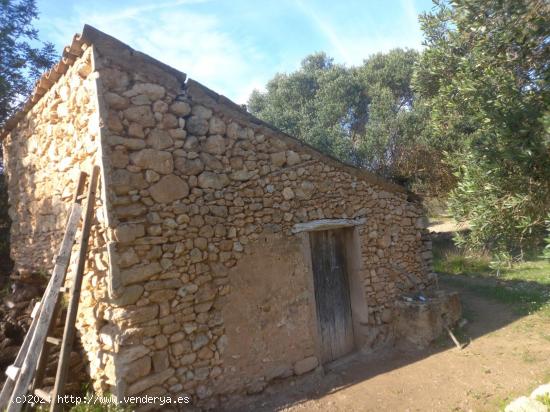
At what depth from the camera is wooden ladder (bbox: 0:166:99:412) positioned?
136 inches

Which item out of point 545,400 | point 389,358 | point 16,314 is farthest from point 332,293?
point 16,314

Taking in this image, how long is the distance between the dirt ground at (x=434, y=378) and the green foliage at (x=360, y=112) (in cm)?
604

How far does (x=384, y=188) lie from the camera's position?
260 inches

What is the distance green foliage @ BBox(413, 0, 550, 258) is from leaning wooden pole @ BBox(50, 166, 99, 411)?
13.7 ft

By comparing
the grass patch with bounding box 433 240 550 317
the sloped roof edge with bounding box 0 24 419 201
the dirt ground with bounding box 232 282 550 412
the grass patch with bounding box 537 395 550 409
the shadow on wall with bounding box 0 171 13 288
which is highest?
the sloped roof edge with bounding box 0 24 419 201

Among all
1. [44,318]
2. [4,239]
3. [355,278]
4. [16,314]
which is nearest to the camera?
[44,318]

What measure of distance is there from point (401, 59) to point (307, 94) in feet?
13.7

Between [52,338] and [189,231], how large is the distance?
1.72 metres

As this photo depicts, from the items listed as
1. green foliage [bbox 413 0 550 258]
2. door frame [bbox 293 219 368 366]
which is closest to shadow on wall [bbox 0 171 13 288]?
door frame [bbox 293 219 368 366]

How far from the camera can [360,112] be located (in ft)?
50.1

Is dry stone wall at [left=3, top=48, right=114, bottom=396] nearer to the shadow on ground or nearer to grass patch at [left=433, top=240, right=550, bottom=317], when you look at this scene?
the shadow on ground

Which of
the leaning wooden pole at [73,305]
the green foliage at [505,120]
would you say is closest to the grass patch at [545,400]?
the green foliage at [505,120]

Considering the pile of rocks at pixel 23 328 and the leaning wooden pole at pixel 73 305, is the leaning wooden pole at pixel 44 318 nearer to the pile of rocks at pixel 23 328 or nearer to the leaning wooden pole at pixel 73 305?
the leaning wooden pole at pixel 73 305

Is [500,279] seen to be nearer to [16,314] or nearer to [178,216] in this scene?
[178,216]
